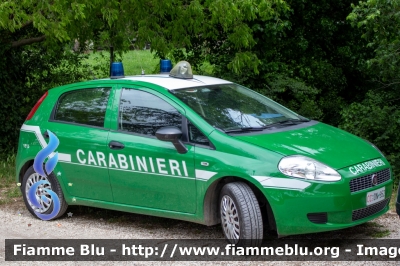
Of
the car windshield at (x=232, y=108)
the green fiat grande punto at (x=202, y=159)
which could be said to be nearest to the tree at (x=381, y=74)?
the car windshield at (x=232, y=108)

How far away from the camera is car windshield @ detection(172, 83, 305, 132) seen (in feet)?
21.0

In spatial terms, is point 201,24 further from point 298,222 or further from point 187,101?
point 298,222

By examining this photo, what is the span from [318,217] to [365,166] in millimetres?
652

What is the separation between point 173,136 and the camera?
608 cm

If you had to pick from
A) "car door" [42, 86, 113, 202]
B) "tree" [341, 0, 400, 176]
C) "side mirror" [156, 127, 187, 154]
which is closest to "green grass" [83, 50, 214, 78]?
"tree" [341, 0, 400, 176]

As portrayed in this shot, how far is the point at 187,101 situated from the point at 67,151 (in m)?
1.48

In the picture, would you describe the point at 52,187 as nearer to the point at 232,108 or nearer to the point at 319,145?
the point at 232,108

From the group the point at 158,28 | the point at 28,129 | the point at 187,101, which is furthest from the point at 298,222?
the point at 158,28

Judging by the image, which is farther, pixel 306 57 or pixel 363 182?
pixel 306 57

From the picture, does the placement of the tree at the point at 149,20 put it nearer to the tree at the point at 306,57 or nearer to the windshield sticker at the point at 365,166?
the tree at the point at 306,57

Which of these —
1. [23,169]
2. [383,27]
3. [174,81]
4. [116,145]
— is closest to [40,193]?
[23,169]

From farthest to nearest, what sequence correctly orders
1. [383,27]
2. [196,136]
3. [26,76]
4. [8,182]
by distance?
1. [26,76]
2. [8,182]
3. [383,27]
4. [196,136]

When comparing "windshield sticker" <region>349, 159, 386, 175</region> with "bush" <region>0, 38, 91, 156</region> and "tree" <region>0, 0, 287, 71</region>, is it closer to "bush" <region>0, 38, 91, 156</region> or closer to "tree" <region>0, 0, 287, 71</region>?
"tree" <region>0, 0, 287, 71</region>

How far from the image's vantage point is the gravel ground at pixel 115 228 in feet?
21.4
